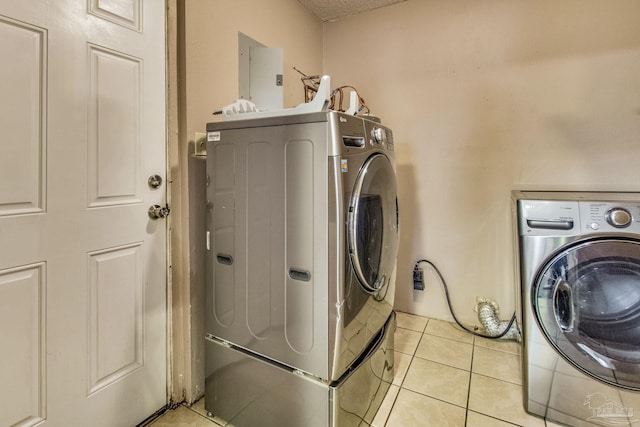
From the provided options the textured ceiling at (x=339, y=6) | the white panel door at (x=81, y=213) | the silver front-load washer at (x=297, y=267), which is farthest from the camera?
the textured ceiling at (x=339, y=6)

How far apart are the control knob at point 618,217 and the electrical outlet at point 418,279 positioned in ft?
4.13

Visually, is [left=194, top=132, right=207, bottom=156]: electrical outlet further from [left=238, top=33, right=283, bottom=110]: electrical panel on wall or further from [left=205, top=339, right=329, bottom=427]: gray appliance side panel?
[left=205, top=339, right=329, bottom=427]: gray appliance side panel

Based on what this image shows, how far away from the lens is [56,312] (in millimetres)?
1089

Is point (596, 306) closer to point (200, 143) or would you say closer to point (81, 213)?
point (200, 143)

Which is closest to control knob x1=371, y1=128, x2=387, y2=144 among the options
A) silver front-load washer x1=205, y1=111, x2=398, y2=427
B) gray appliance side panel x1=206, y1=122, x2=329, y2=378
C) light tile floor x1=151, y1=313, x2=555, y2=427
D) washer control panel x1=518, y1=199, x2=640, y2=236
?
silver front-load washer x1=205, y1=111, x2=398, y2=427

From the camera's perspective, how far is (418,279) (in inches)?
93.1

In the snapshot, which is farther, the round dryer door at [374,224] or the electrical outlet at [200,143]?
the electrical outlet at [200,143]

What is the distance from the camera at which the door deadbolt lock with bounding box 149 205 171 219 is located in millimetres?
1361

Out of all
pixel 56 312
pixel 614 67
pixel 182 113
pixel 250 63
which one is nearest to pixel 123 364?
pixel 56 312

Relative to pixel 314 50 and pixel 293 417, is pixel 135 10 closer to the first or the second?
pixel 314 50

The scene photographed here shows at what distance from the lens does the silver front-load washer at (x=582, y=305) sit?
1243 mm

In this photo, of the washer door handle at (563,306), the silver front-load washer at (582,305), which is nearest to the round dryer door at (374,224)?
the silver front-load washer at (582,305)

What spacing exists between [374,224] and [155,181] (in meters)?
0.94

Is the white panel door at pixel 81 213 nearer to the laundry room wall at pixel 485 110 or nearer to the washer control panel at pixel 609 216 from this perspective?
the laundry room wall at pixel 485 110
